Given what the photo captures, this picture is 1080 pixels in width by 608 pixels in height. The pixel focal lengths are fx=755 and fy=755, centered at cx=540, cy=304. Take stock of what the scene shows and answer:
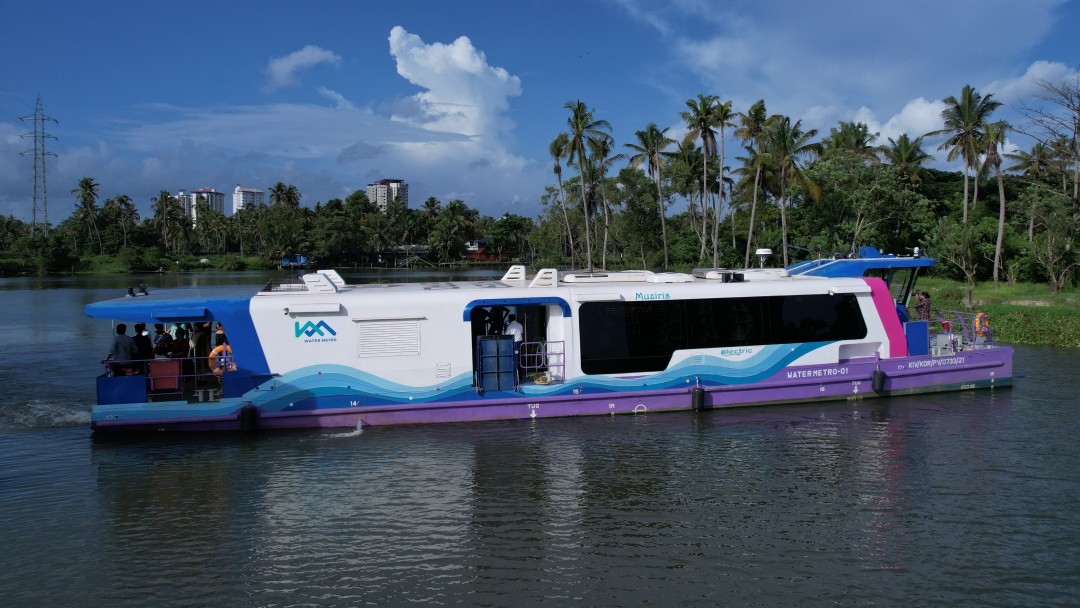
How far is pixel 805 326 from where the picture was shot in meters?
15.1

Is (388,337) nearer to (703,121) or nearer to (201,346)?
(201,346)

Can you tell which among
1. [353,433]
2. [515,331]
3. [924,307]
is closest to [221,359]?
[353,433]

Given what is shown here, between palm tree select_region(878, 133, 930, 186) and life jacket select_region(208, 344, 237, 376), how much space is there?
52.2 metres

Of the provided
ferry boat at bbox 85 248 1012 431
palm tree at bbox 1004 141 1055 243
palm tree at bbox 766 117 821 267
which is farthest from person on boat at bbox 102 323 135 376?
palm tree at bbox 1004 141 1055 243

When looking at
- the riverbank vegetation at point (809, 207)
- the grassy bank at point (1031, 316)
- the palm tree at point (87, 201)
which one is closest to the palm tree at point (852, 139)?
the riverbank vegetation at point (809, 207)

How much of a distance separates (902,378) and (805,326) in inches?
103

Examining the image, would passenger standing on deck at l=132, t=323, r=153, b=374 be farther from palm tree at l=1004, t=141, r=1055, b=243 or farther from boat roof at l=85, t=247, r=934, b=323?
palm tree at l=1004, t=141, r=1055, b=243

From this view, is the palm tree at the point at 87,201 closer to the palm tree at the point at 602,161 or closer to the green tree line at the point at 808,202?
the green tree line at the point at 808,202

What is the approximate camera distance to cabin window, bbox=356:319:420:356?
44.0 feet

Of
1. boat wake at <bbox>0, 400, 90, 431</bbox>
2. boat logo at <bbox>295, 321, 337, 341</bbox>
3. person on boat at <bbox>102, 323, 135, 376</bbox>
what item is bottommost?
boat wake at <bbox>0, 400, 90, 431</bbox>

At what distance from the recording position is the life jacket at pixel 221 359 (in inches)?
529

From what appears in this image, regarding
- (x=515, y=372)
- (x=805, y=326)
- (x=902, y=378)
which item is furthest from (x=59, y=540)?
(x=902, y=378)

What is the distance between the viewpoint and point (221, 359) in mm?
13477

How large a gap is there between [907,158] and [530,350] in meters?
49.8
